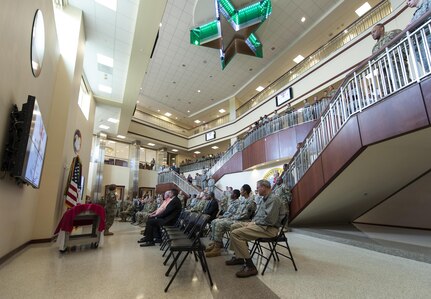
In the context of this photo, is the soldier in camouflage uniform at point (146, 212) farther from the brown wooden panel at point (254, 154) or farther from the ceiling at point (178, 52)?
the brown wooden panel at point (254, 154)

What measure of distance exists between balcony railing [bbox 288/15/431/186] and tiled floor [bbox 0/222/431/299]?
2272mm

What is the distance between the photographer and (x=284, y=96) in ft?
35.4

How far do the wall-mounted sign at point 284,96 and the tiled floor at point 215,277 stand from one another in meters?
8.07

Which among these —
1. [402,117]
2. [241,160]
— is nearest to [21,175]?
[402,117]

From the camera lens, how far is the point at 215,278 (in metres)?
2.61

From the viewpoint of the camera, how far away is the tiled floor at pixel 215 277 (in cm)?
216

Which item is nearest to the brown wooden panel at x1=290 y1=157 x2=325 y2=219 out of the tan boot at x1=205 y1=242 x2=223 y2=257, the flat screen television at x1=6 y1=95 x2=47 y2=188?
the tan boot at x1=205 y1=242 x2=223 y2=257

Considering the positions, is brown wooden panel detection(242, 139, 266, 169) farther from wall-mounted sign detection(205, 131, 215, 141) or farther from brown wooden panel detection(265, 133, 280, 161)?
wall-mounted sign detection(205, 131, 215, 141)

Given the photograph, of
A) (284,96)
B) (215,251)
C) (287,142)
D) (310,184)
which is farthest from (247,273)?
(284,96)

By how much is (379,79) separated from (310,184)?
8.29ft

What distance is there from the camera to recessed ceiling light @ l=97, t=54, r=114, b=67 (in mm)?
6883

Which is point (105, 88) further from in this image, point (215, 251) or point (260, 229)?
point (260, 229)

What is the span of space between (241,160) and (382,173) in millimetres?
6979

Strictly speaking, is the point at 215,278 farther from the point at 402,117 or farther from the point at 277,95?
the point at 277,95
